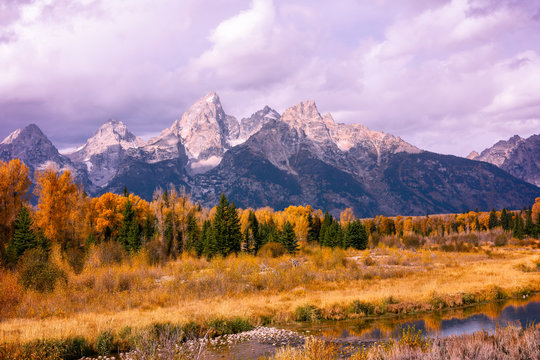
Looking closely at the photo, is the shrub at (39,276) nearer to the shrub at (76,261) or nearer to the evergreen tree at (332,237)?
the shrub at (76,261)

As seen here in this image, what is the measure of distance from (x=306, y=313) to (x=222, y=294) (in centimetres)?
1066

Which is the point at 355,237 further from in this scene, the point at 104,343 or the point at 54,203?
the point at 104,343

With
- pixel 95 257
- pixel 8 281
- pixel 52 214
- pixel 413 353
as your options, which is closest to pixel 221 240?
pixel 95 257

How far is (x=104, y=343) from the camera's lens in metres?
20.5

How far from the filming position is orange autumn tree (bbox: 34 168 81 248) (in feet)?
185

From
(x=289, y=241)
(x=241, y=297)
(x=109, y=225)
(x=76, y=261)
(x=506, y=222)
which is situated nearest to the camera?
(x=241, y=297)

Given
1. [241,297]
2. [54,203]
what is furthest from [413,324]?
[54,203]

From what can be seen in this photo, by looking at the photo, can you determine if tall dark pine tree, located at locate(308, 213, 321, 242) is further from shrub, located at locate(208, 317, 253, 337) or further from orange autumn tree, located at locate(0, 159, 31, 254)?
shrub, located at locate(208, 317, 253, 337)

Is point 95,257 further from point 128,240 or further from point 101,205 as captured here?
point 101,205

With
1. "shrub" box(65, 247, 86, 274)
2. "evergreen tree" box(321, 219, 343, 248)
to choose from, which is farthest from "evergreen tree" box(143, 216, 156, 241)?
"evergreen tree" box(321, 219, 343, 248)

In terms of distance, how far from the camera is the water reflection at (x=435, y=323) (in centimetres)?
2347

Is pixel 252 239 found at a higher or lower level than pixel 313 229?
higher

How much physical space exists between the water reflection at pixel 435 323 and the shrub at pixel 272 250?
44687mm

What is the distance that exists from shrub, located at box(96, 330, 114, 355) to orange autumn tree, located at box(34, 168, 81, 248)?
136 feet
